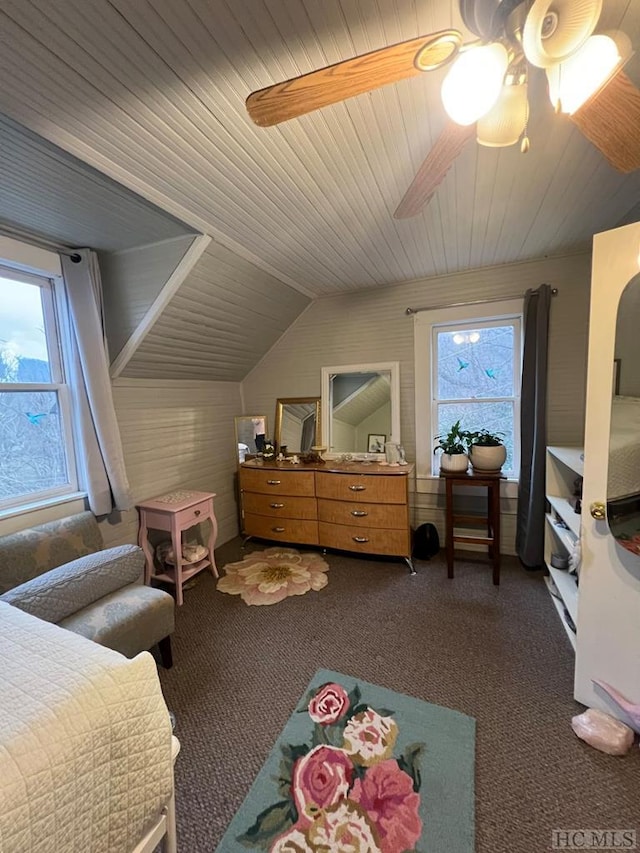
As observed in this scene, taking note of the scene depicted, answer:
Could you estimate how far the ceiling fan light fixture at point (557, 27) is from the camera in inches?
26.7

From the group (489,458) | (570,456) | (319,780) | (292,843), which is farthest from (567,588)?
(292,843)

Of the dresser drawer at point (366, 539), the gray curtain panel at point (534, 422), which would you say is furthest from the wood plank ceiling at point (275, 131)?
the dresser drawer at point (366, 539)

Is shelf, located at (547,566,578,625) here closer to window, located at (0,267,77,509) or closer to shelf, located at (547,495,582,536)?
shelf, located at (547,495,582,536)

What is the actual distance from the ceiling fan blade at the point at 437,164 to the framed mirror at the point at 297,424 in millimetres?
2070

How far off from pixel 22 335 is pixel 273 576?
224 cm

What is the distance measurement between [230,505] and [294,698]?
2073mm

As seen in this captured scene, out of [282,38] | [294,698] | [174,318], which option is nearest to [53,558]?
[294,698]

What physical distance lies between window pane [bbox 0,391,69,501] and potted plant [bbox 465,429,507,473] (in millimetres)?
2769

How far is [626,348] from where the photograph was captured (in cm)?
133

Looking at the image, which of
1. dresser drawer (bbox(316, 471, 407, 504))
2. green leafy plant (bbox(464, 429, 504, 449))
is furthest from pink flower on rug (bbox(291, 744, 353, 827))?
green leafy plant (bbox(464, 429, 504, 449))

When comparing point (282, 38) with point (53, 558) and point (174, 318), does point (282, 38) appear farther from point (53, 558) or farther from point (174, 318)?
point (53, 558)

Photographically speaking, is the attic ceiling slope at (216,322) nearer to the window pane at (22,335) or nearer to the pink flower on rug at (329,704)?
the window pane at (22,335)

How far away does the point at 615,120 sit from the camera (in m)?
0.95

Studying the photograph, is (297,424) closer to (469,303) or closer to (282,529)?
(282,529)
